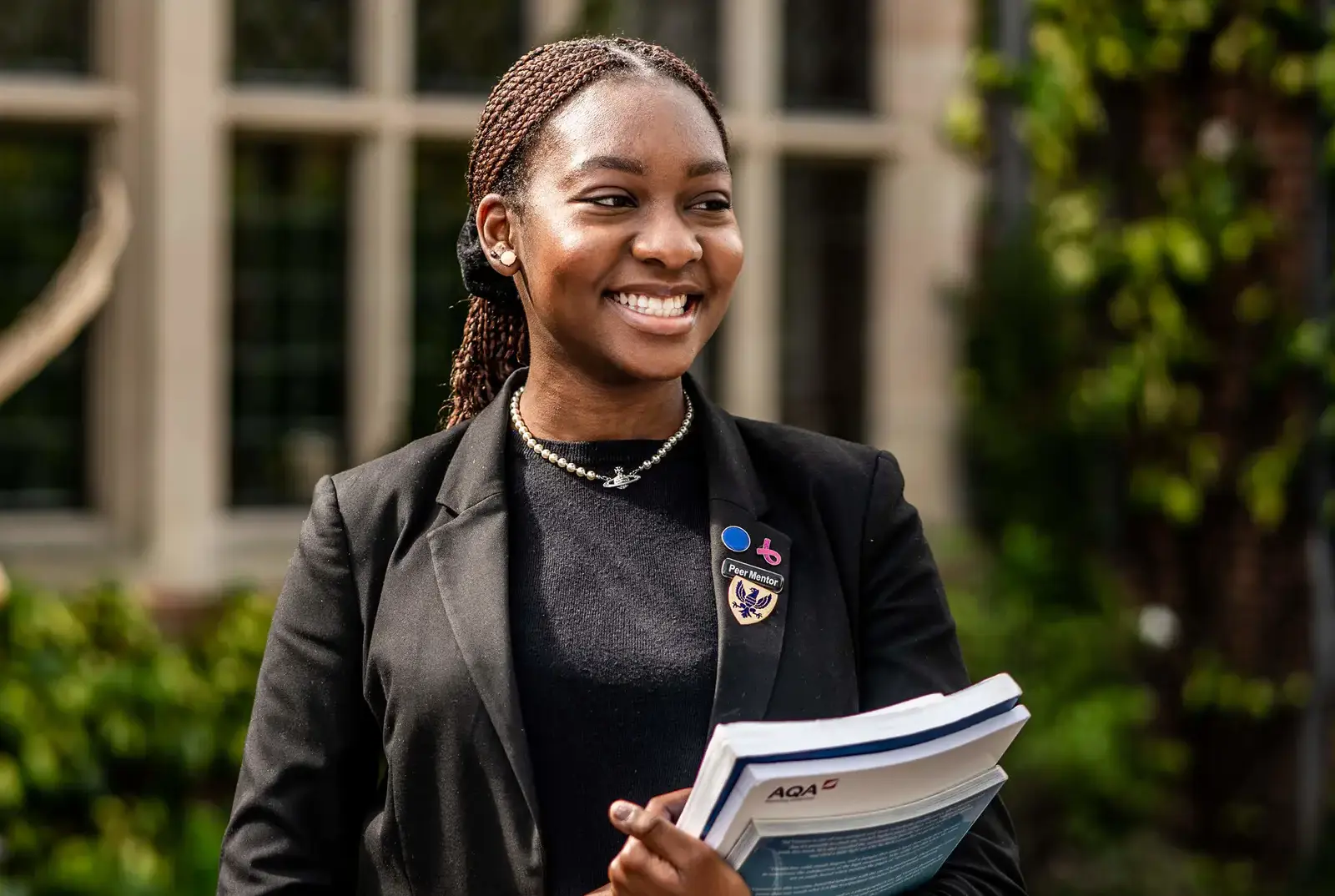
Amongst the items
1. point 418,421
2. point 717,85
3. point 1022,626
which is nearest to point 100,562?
point 418,421

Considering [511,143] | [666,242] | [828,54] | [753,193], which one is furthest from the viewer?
[828,54]

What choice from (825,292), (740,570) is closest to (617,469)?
(740,570)

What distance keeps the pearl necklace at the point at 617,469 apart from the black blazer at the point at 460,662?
0.03 metres

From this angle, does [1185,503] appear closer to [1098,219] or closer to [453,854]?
[1098,219]

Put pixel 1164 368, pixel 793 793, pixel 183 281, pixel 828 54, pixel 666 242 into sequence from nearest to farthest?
pixel 793 793
pixel 666 242
pixel 183 281
pixel 1164 368
pixel 828 54

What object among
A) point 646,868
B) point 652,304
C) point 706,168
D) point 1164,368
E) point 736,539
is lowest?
point 1164,368

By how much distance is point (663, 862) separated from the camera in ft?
4.78

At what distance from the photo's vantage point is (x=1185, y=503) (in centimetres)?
582

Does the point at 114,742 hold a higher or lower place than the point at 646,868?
lower

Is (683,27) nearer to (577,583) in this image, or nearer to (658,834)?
(577,583)

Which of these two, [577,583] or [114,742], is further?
[114,742]

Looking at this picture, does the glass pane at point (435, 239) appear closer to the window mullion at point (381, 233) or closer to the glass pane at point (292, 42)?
the window mullion at point (381, 233)

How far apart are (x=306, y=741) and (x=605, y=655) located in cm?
28

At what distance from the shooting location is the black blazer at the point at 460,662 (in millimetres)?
1608
